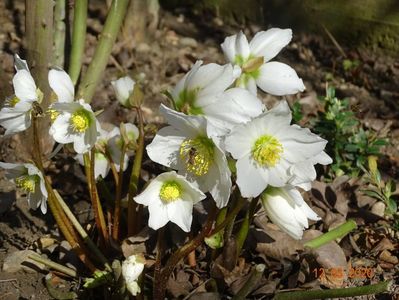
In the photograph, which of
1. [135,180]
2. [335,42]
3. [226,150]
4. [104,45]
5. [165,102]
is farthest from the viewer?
[335,42]

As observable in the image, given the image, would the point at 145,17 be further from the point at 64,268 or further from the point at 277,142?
the point at 277,142

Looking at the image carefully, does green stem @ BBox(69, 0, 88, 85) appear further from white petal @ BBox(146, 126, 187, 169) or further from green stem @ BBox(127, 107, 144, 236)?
white petal @ BBox(146, 126, 187, 169)

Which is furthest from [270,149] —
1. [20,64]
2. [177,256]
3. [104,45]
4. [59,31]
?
[59,31]

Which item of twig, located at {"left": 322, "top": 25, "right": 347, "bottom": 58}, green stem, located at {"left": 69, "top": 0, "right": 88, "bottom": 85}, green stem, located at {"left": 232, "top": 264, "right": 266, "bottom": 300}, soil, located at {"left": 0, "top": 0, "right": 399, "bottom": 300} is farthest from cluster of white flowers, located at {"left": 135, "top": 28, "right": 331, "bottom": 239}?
twig, located at {"left": 322, "top": 25, "right": 347, "bottom": 58}

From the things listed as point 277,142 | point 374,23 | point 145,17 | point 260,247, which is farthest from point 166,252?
point 374,23

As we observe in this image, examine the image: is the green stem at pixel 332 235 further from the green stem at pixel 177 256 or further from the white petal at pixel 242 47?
the white petal at pixel 242 47

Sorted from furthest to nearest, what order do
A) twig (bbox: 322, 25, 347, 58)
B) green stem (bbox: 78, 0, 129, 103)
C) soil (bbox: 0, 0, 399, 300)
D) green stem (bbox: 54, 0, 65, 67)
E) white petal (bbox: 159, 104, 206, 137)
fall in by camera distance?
twig (bbox: 322, 25, 347, 58), green stem (bbox: 54, 0, 65, 67), green stem (bbox: 78, 0, 129, 103), soil (bbox: 0, 0, 399, 300), white petal (bbox: 159, 104, 206, 137)

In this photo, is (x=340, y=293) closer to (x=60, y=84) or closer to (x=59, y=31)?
(x=60, y=84)
